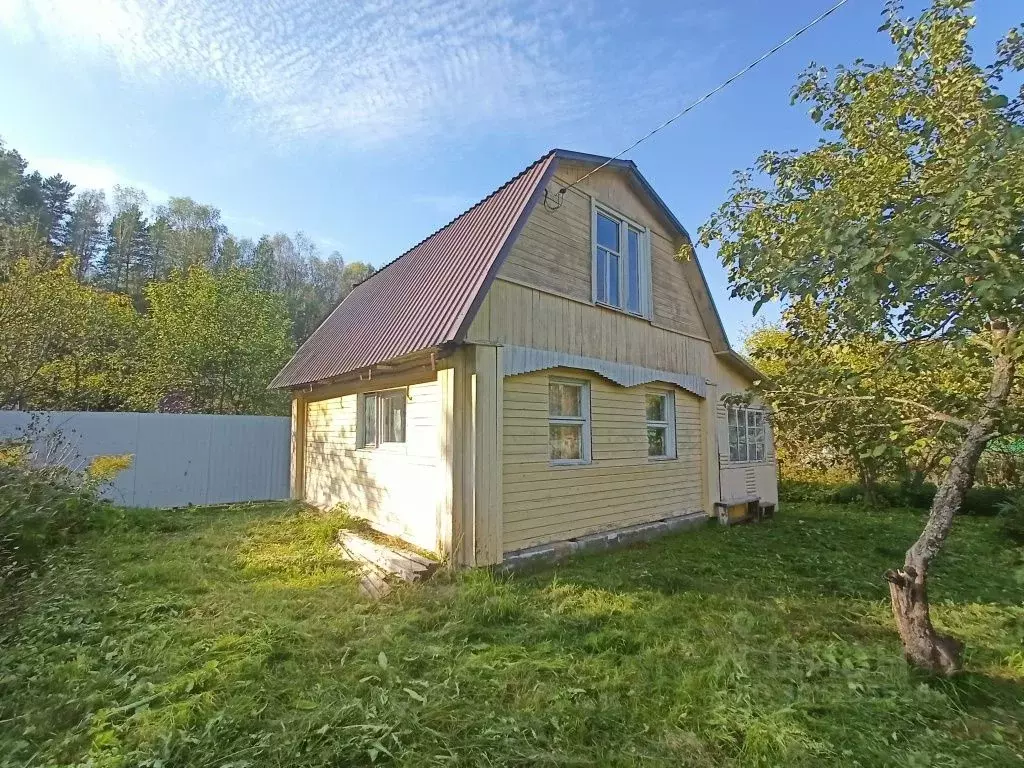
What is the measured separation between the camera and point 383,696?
3203mm

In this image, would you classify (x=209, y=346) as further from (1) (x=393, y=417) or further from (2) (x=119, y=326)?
(1) (x=393, y=417)

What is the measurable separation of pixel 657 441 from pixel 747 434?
4.09 meters

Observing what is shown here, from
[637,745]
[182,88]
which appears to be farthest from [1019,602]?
[182,88]

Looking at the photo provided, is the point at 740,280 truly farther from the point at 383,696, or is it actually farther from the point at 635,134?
the point at 383,696

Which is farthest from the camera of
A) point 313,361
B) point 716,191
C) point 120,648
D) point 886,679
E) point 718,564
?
point 313,361

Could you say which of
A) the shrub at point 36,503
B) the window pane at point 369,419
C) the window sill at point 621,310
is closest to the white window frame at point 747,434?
the window sill at point 621,310

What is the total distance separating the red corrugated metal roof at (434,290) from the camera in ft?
20.9

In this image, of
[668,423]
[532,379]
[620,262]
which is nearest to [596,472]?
[532,379]

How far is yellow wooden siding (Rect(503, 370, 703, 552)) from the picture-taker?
21.7 ft

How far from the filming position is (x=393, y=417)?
8086 mm

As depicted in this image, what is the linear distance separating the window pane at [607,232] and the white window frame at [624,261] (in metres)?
0.06

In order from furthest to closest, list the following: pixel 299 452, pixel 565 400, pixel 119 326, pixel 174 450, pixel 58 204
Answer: pixel 58 204 < pixel 119 326 < pixel 299 452 < pixel 174 450 < pixel 565 400

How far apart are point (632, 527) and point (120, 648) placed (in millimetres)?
6887

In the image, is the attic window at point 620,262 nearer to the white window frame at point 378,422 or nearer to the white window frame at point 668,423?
the white window frame at point 668,423
